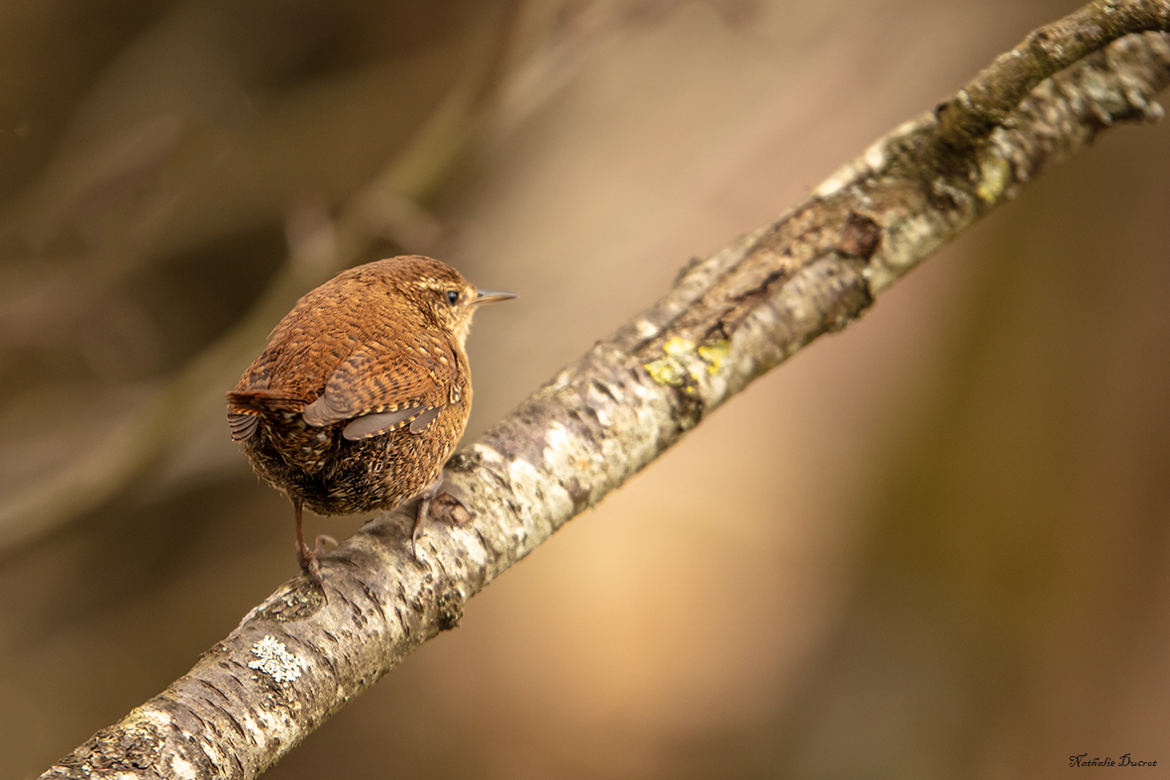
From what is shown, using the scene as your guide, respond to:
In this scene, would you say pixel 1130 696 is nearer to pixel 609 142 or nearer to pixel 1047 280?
pixel 1047 280

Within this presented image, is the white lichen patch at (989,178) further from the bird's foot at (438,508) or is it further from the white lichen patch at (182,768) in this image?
the white lichen patch at (182,768)

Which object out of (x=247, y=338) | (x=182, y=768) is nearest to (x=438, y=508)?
(x=182, y=768)

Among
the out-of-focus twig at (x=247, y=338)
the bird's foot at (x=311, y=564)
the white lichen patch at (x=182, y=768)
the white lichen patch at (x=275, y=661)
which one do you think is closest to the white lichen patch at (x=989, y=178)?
the out-of-focus twig at (x=247, y=338)

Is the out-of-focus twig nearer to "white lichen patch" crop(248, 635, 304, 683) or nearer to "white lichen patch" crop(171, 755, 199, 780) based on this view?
"white lichen patch" crop(248, 635, 304, 683)

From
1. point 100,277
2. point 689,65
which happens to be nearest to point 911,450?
point 689,65

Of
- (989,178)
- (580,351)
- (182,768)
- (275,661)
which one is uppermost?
(580,351)

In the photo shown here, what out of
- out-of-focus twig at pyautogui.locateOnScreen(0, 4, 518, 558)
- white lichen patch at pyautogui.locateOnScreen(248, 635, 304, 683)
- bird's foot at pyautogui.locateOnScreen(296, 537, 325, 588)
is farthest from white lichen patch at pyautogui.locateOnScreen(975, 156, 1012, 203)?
white lichen patch at pyautogui.locateOnScreen(248, 635, 304, 683)

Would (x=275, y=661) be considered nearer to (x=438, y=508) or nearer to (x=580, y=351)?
(x=438, y=508)
